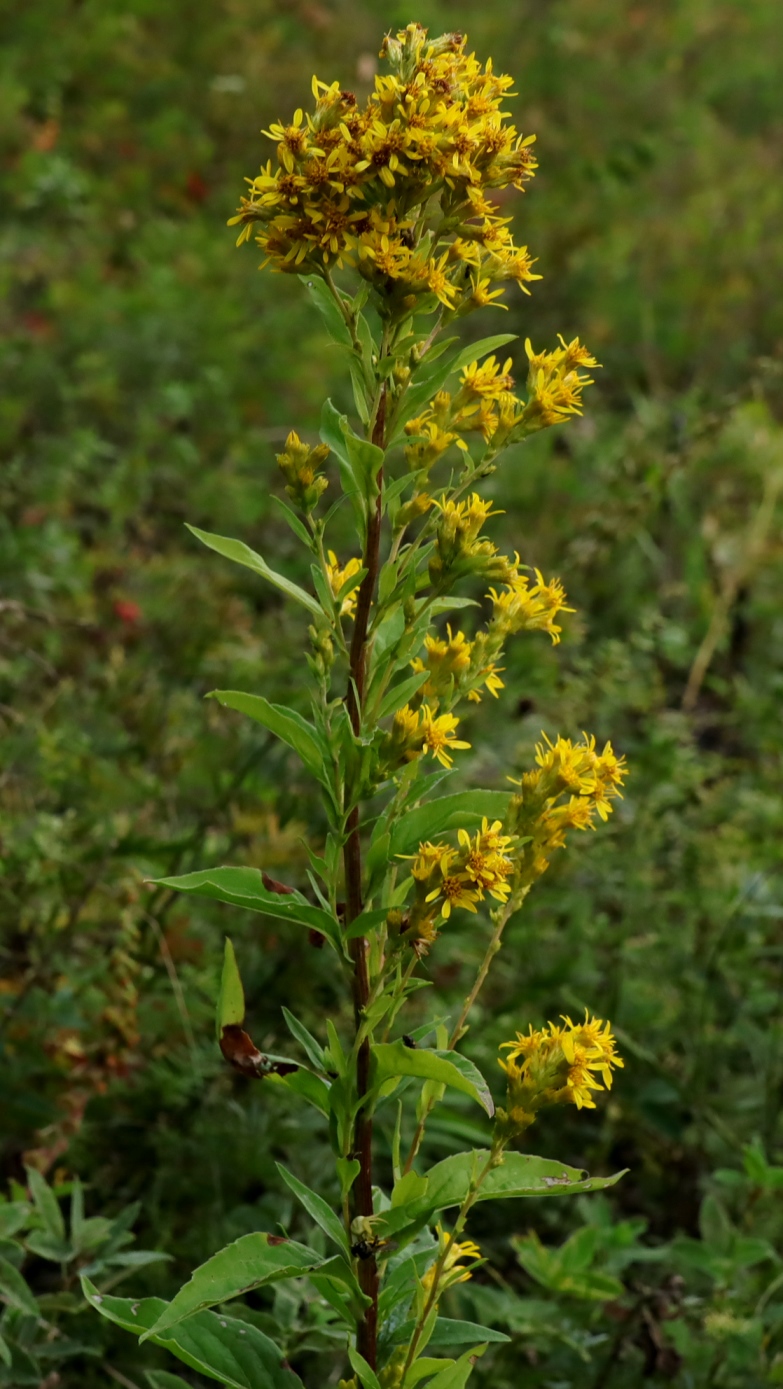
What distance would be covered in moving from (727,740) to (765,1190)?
2.13m

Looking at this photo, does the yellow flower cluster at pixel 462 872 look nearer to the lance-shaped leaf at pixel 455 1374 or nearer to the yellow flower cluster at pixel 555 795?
the yellow flower cluster at pixel 555 795

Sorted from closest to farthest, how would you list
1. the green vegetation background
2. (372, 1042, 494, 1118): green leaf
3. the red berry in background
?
(372, 1042, 494, 1118): green leaf, the green vegetation background, the red berry in background

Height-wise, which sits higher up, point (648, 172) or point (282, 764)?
point (648, 172)

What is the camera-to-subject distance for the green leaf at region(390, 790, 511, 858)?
4.34ft

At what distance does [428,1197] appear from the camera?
1.36m

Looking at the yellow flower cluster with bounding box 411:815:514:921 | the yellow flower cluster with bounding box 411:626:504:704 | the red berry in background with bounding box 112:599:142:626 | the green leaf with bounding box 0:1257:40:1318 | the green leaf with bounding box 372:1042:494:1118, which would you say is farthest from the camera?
the red berry in background with bounding box 112:599:142:626

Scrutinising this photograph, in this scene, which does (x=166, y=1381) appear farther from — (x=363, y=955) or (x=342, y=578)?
(x=342, y=578)

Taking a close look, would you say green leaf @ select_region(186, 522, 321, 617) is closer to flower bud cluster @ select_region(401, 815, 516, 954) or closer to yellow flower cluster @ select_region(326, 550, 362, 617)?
yellow flower cluster @ select_region(326, 550, 362, 617)

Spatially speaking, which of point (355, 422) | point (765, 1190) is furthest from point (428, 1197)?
point (355, 422)

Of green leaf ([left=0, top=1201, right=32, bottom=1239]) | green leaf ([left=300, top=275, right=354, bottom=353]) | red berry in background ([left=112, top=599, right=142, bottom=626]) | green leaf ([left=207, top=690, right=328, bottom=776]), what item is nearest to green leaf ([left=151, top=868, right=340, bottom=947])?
green leaf ([left=207, top=690, right=328, bottom=776])

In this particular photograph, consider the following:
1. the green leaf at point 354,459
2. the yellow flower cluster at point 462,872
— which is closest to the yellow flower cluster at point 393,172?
the green leaf at point 354,459

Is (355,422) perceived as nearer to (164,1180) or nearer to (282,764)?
(282,764)

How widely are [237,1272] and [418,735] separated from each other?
516 millimetres

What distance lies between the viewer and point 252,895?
4.35 feet
